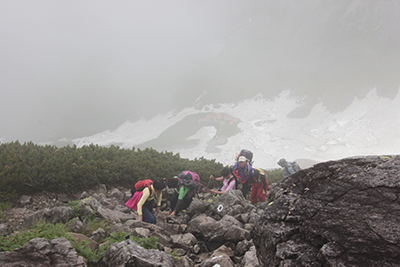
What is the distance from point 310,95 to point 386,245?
58.3 metres

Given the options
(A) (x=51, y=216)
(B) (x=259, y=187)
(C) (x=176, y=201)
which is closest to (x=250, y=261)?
(C) (x=176, y=201)

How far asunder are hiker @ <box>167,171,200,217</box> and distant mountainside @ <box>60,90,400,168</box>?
1218 inches

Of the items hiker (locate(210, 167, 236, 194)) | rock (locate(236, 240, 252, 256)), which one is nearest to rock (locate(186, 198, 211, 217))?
hiker (locate(210, 167, 236, 194))

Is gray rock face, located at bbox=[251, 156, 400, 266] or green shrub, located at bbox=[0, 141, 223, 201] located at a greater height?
green shrub, located at bbox=[0, 141, 223, 201]

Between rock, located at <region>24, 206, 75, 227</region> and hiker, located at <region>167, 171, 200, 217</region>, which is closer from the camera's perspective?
rock, located at <region>24, 206, 75, 227</region>

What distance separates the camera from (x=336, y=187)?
256 cm

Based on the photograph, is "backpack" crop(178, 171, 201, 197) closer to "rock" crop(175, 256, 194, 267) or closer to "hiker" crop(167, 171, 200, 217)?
"hiker" crop(167, 171, 200, 217)

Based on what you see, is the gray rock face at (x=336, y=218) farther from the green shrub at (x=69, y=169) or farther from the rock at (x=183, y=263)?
the green shrub at (x=69, y=169)

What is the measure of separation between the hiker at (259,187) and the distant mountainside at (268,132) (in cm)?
2900

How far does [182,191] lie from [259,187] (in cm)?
342

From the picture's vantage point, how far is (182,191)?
7.70 metres

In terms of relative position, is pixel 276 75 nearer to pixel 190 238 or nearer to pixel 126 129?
pixel 126 129

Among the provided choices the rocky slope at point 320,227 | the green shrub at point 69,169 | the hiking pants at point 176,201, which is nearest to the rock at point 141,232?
the rocky slope at point 320,227

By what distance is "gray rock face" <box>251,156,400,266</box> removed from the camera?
200 cm
